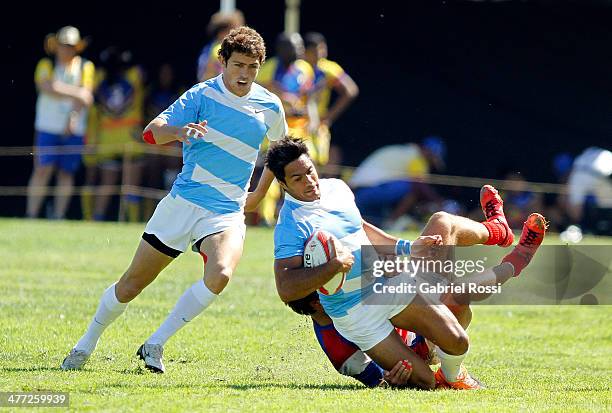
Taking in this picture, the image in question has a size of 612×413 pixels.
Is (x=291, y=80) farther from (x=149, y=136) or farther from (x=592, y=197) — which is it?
(x=149, y=136)

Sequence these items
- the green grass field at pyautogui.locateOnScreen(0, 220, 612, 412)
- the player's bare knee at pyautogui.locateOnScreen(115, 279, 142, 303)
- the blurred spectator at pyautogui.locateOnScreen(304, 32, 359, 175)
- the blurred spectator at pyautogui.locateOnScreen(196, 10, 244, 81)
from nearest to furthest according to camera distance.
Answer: the green grass field at pyautogui.locateOnScreen(0, 220, 612, 412)
the player's bare knee at pyautogui.locateOnScreen(115, 279, 142, 303)
the blurred spectator at pyautogui.locateOnScreen(196, 10, 244, 81)
the blurred spectator at pyautogui.locateOnScreen(304, 32, 359, 175)

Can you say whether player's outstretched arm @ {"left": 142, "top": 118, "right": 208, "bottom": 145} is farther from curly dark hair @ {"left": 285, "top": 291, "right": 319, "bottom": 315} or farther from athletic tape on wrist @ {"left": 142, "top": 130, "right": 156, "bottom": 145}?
curly dark hair @ {"left": 285, "top": 291, "right": 319, "bottom": 315}

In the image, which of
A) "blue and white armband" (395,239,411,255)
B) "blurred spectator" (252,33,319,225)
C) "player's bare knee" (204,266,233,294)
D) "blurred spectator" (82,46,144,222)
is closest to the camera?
"blue and white armband" (395,239,411,255)

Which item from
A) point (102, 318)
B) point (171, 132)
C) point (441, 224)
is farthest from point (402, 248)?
point (102, 318)

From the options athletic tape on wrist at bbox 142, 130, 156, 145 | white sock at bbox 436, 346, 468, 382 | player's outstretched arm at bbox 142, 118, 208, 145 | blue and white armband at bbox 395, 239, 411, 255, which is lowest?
white sock at bbox 436, 346, 468, 382

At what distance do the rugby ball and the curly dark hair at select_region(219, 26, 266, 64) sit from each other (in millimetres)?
1274

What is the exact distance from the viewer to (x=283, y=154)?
7285 millimetres

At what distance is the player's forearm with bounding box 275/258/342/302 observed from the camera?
6.91m

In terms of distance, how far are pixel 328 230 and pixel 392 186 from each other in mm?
10212

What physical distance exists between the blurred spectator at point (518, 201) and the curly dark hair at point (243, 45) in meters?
10.1

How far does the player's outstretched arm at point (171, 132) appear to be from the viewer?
7305 millimetres

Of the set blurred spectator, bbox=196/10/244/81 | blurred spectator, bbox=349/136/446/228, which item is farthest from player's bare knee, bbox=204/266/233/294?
blurred spectator, bbox=349/136/446/228

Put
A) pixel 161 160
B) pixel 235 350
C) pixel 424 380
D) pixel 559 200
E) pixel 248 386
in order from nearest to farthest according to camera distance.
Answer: pixel 248 386, pixel 424 380, pixel 235 350, pixel 161 160, pixel 559 200

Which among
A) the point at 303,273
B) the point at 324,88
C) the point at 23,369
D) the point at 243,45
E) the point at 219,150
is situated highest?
the point at 243,45
